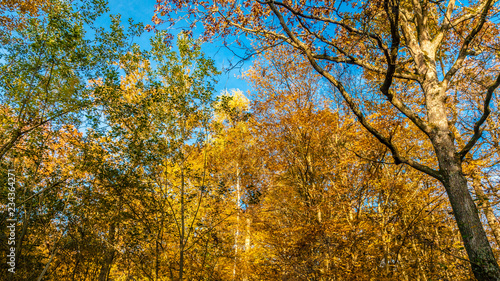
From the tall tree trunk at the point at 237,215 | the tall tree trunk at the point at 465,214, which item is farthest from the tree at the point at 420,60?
the tall tree trunk at the point at 237,215

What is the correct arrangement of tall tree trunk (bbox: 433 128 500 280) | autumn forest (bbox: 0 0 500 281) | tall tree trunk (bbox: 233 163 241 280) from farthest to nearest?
tall tree trunk (bbox: 233 163 241 280)
autumn forest (bbox: 0 0 500 281)
tall tree trunk (bbox: 433 128 500 280)

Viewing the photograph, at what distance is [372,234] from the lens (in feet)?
19.2

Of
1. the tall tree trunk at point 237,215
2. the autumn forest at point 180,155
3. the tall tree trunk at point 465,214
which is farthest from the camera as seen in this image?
the tall tree trunk at point 237,215

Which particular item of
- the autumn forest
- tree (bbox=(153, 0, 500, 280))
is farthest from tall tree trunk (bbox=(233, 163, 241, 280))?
tree (bbox=(153, 0, 500, 280))

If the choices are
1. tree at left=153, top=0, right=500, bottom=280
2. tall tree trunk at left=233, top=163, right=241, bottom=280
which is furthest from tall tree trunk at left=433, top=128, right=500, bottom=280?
tall tree trunk at left=233, top=163, right=241, bottom=280

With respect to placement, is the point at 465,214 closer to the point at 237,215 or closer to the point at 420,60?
the point at 420,60

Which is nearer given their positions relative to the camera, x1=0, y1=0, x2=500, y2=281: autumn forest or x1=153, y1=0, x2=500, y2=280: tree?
x1=153, y1=0, x2=500, y2=280: tree

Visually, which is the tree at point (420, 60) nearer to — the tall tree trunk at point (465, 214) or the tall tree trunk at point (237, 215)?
the tall tree trunk at point (465, 214)

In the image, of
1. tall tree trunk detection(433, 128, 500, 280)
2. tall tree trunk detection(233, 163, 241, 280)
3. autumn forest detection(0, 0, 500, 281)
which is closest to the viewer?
tall tree trunk detection(433, 128, 500, 280)

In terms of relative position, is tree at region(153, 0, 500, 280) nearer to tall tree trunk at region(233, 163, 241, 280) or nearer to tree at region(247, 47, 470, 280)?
tree at region(247, 47, 470, 280)

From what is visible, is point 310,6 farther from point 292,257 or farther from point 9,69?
point 9,69

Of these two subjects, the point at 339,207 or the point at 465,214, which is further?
the point at 339,207

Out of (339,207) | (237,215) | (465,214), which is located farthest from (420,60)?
(237,215)

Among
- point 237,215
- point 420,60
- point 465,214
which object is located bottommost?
point 465,214
